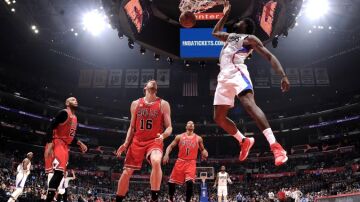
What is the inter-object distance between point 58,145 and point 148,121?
2.20 m

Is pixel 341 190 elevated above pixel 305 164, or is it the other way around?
pixel 305 164

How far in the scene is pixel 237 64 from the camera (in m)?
5.30

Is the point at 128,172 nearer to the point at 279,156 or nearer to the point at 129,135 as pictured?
the point at 129,135

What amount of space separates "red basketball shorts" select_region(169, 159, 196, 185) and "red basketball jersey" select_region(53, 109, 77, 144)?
287cm

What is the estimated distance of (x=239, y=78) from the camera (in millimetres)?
5129

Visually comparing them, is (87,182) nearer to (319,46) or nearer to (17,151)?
(17,151)

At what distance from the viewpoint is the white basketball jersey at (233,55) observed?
17.3ft

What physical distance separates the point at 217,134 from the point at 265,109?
6732 millimetres

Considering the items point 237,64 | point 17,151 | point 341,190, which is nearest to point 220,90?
point 237,64

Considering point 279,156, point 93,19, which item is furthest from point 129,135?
point 93,19

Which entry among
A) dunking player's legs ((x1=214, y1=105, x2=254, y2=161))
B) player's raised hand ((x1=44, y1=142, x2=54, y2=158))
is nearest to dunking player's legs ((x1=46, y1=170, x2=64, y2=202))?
player's raised hand ((x1=44, y1=142, x2=54, y2=158))

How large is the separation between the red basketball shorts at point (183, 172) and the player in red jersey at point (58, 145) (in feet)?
9.50

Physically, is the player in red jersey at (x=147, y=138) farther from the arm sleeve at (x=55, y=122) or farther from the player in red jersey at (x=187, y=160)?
the player in red jersey at (x=187, y=160)

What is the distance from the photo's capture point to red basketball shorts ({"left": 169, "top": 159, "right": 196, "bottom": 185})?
8.77m
